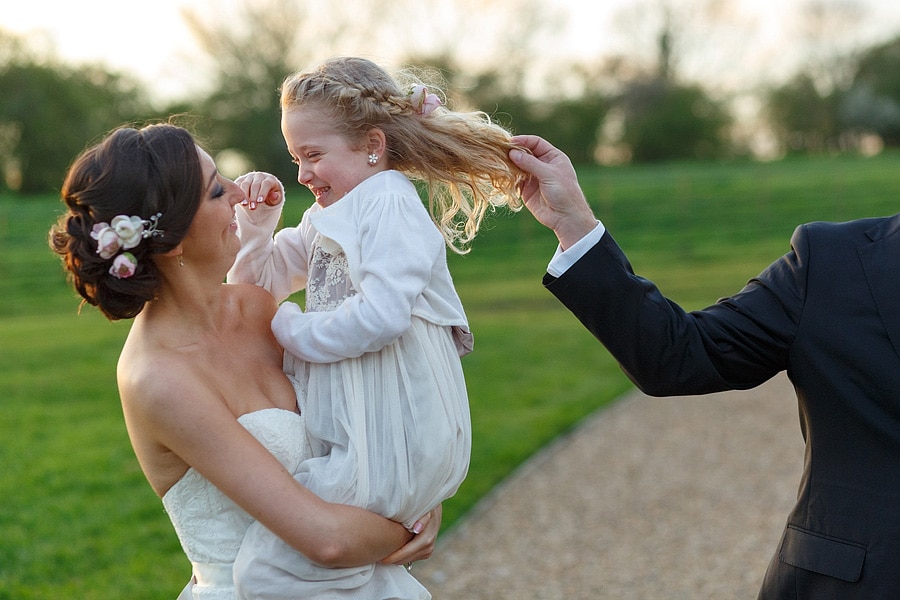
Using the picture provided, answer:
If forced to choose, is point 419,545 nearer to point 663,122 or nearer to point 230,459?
point 230,459

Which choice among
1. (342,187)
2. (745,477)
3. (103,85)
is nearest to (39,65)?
(103,85)

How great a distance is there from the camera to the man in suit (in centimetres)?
188

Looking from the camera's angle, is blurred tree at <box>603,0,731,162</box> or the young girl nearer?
the young girl

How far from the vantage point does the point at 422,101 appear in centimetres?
233

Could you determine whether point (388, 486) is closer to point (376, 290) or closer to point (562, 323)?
point (376, 290)

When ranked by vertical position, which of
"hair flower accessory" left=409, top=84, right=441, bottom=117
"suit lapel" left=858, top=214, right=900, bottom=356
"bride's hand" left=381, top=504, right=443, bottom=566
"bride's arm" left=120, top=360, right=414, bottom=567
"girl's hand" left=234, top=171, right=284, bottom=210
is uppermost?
"hair flower accessory" left=409, top=84, right=441, bottom=117

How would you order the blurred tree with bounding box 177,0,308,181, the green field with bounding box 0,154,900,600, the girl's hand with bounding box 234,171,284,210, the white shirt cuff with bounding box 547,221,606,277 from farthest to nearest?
the blurred tree with bounding box 177,0,308,181 < the green field with bounding box 0,154,900,600 < the girl's hand with bounding box 234,171,284,210 < the white shirt cuff with bounding box 547,221,606,277

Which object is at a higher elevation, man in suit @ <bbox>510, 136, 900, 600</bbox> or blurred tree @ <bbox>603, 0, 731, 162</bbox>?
man in suit @ <bbox>510, 136, 900, 600</bbox>

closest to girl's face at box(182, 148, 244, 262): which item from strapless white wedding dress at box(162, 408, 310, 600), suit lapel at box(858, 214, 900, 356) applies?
strapless white wedding dress at box(162, 408, 310, 600)

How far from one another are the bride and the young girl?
7cm

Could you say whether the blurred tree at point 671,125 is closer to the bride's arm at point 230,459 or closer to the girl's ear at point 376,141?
the girl's ear at point 376,141

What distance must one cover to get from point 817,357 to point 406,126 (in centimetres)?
100

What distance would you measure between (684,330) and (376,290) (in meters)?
0.64

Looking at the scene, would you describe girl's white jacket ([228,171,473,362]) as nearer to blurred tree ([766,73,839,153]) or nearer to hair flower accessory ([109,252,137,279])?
hair flower accessory ([109,252,137,279])
